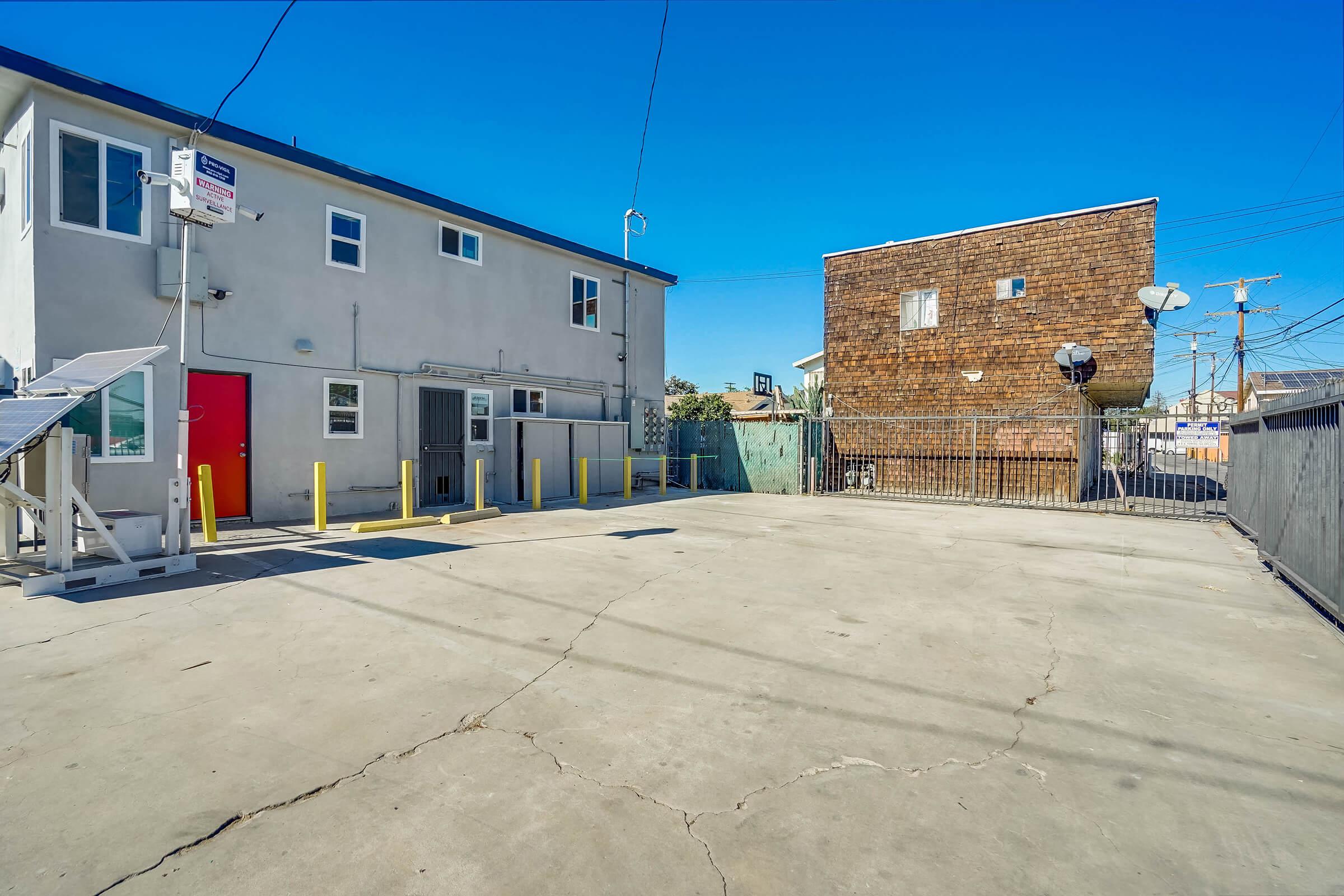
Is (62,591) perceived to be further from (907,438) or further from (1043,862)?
(907,438)

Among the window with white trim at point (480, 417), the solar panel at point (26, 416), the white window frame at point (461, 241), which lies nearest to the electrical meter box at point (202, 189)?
the solar panel at point (26, 416)

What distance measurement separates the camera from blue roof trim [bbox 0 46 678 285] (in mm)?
8078

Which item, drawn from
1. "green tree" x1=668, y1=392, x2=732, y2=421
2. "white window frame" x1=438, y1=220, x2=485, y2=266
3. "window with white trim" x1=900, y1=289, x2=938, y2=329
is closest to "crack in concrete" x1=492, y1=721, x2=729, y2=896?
"white window frame" x1=438, y1=220, x2=485, y2=266

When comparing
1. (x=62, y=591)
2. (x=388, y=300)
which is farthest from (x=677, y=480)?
(x=62, y=591)

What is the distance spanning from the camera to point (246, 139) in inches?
397

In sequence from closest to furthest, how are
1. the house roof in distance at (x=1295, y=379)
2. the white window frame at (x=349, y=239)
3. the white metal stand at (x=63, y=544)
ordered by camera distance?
the white metal stand at (x=63, y=544), the white window frame at (x=349, y=239), the house roof in distance at (x=1295, y=379)

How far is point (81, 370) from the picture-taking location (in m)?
6.76

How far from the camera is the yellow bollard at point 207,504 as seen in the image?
8.74m

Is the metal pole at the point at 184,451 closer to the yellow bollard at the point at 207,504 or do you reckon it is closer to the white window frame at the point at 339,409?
the yellow bollard at the point at 207,504

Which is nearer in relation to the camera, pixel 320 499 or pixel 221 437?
pixel 320 499

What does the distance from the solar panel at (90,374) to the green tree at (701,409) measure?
1521 inches

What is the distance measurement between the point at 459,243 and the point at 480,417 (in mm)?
3817

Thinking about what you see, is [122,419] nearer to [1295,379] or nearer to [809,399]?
[809,399]

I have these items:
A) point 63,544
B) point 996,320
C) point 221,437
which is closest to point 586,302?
point 221,437
